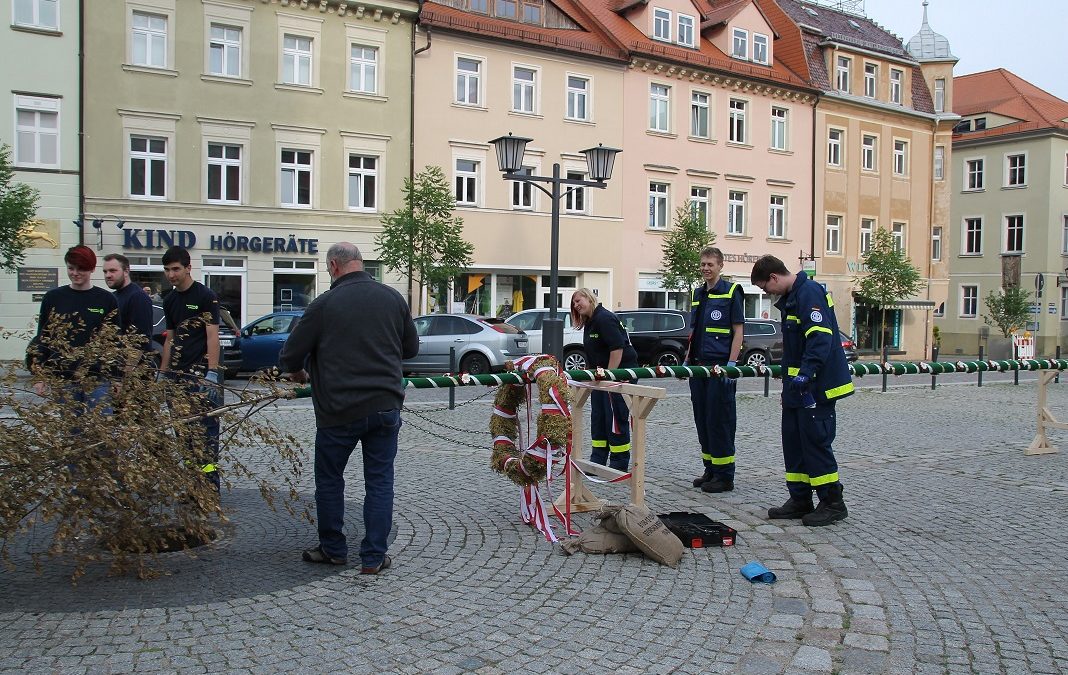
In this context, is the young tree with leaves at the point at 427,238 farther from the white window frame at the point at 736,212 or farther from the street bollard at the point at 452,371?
the white window frame at the point at 736,212

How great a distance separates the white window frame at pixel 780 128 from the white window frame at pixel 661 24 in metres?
5.54

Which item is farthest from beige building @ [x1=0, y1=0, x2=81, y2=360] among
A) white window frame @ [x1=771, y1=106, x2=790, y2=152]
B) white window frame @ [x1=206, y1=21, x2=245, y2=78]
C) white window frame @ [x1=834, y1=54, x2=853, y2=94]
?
white window frame @ [x1=834, y1=54, x2=853, y2=94]

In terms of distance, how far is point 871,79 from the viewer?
135ft

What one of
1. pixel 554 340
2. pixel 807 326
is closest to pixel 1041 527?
pixel 807 326

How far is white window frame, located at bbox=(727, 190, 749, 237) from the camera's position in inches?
1446

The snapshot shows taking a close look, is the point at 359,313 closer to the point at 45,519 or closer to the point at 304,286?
the point at 45,519

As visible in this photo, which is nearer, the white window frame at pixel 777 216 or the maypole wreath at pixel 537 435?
the maypole wreath at pixel 537 435

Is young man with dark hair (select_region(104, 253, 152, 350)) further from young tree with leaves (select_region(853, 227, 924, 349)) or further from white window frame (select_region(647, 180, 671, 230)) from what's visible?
young tree with leaves (select_region(853, 227, 924, 349))

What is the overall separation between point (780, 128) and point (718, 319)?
3215 centimetres

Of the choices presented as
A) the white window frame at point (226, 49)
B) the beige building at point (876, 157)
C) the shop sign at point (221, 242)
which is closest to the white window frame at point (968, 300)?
the beige building at point (876, 157)

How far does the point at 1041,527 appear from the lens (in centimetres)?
683

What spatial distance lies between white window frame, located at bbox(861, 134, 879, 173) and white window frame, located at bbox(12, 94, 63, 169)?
30747mm

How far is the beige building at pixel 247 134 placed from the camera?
83.1ft

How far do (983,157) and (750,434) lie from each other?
47.7 m
